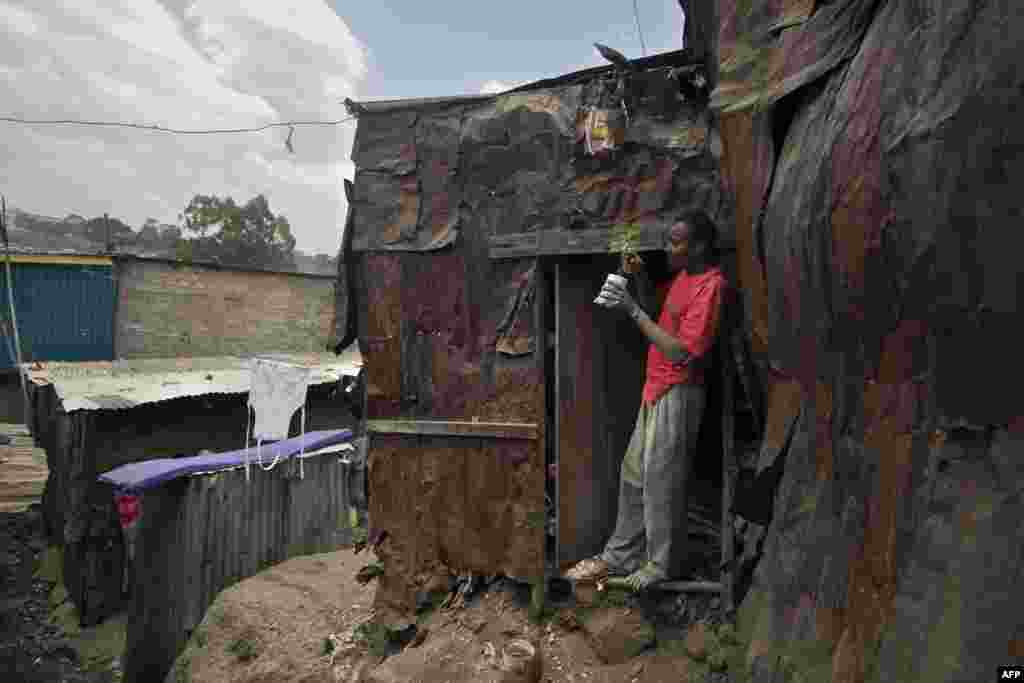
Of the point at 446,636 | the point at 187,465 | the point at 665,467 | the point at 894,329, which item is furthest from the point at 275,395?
the point at 894,329

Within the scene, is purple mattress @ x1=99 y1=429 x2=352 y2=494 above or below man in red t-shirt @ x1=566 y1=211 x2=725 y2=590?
below

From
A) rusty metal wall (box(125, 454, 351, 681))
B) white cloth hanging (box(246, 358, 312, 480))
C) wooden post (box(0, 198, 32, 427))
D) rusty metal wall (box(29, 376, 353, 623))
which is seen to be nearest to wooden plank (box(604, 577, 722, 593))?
rusty metal wall (box(125, 454, 351, 681))

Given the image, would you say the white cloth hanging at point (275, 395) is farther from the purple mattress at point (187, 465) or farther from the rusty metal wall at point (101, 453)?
the rusty metal wall at point (101, 453)

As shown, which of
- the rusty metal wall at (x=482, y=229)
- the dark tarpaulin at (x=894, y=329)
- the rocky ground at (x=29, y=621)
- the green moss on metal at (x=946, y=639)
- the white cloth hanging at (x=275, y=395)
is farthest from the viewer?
the white cloth hanging at (x=275, y=395)

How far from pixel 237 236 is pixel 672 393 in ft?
54.3

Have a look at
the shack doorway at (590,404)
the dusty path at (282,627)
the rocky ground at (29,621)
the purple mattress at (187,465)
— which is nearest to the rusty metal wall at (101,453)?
the rocky ground at (29,621)

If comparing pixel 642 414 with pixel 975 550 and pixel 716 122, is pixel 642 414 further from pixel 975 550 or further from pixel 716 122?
pixel 975 550

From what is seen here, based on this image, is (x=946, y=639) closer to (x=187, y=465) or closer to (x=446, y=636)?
(x=446, y=636)

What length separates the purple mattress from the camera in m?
7.84

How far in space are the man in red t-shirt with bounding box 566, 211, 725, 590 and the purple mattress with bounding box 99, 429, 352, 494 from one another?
6.01 meters

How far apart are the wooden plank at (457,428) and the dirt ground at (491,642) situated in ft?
3.61

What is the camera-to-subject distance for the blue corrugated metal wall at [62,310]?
13359 millimetres

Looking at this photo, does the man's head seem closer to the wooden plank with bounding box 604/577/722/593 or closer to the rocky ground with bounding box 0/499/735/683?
the wooden plank with bounding box 604/577/722/593

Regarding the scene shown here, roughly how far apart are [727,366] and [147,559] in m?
7.71
